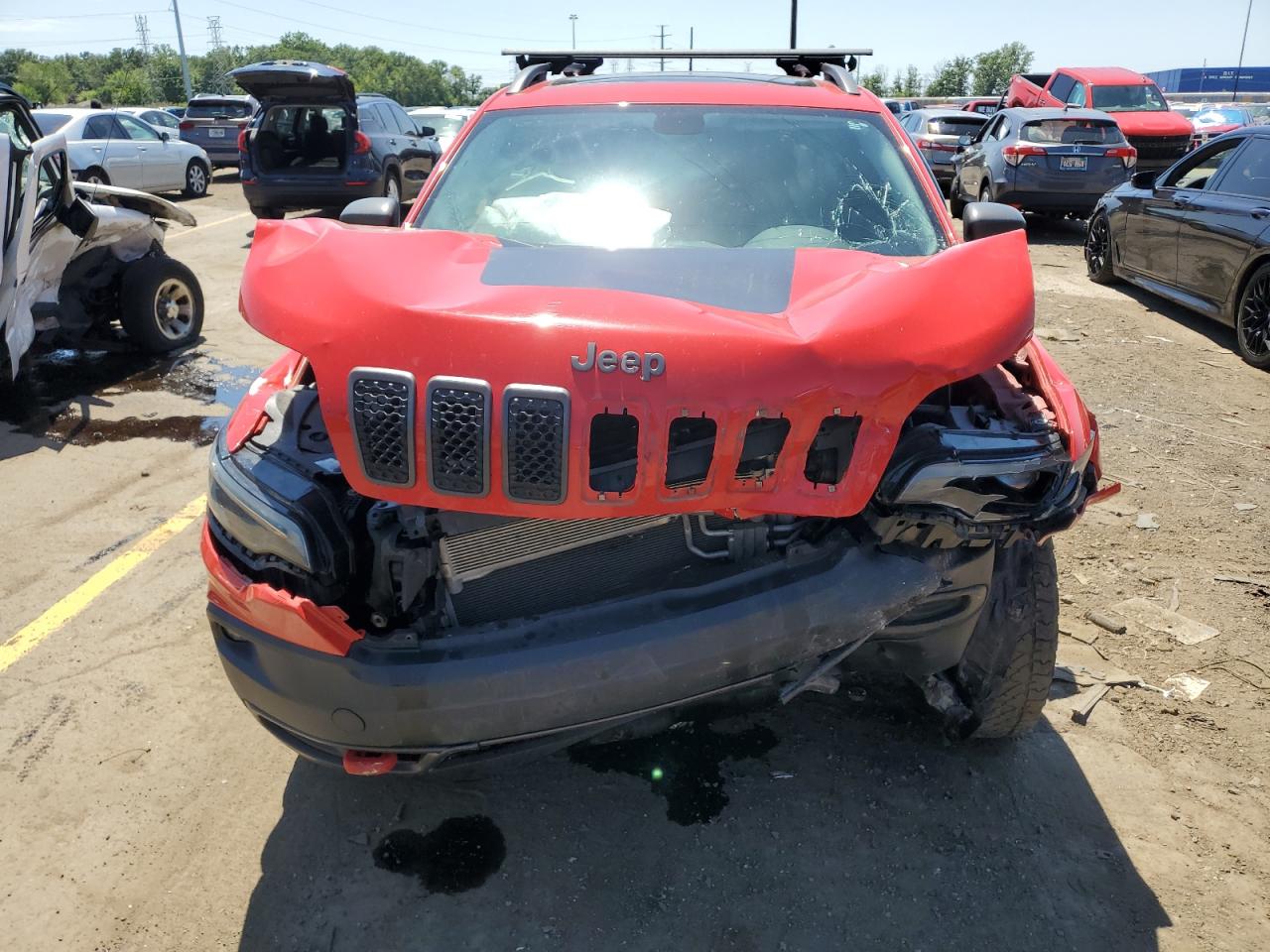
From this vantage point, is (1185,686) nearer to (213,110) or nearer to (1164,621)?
(1164,621)

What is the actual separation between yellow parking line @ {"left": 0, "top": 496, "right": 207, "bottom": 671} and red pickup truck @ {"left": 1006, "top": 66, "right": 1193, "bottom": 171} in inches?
613

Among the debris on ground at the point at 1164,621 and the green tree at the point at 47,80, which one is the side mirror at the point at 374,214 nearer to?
the debris on ground at the point at 1164,621

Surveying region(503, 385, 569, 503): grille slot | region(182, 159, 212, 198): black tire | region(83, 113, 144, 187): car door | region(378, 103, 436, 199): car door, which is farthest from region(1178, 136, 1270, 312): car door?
region(182, 159, 212, 198): black tire

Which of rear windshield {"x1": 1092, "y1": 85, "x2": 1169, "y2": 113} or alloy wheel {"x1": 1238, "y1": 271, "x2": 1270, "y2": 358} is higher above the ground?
rear windshield {"x1": 1092, "y1": 85, "x2": 1169, "y2": 113}

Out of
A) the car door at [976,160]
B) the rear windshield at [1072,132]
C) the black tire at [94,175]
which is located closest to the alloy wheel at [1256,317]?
the rear windshield at [1072,132]

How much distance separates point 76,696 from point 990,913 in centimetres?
299

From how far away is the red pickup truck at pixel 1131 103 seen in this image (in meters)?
15.7

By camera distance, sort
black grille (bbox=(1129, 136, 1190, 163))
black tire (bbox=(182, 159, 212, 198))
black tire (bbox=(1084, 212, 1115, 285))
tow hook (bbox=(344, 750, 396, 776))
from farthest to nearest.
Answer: black tire (bbox=(182, 159, 212, 198)) → black grille (bbox=(1129, 136, 1190, 163)) → black tire (bbox=(1084, 212, 1115, 285)) → tow hook (bbox=(344, 750, 396, 776))

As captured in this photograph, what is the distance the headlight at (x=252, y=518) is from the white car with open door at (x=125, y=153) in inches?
530

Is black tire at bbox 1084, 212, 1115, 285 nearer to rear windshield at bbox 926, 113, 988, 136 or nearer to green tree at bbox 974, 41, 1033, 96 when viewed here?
rear windshield at bbox 926, 113, 988, 136

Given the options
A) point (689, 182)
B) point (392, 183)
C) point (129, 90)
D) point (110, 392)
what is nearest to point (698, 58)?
point (689, 182)

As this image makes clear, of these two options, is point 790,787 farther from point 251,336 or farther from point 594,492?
point 251,336

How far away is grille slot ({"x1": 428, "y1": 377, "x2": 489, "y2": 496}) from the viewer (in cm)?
204

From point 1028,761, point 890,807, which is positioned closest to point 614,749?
point 890,807
